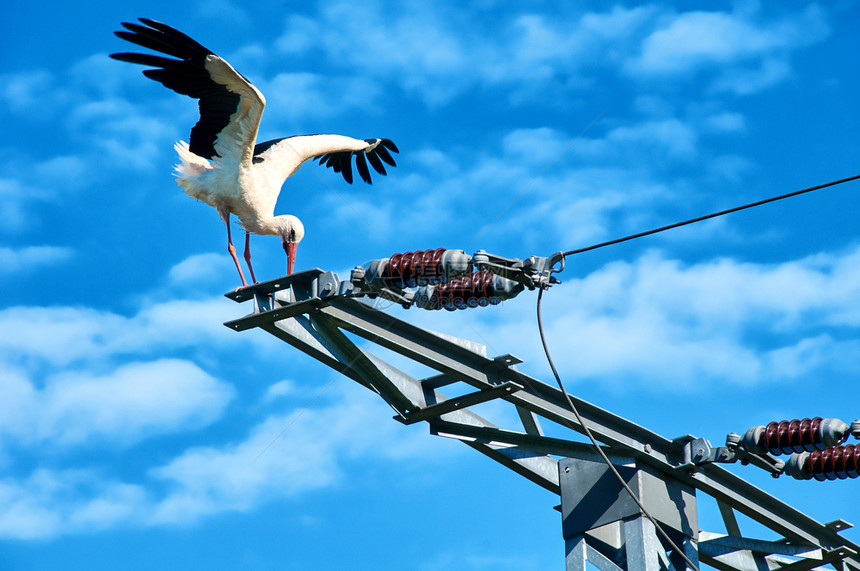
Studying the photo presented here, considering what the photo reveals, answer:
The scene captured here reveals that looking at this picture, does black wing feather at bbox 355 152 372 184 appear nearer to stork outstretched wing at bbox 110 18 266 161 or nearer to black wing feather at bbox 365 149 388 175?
black wing feather at bbox 365 149 388 175

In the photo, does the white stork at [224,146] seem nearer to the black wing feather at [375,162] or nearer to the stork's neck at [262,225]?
the stork's neck at [262,225]

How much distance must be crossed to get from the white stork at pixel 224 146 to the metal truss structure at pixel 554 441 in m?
1.70

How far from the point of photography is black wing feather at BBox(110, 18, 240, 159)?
8961 millimetres

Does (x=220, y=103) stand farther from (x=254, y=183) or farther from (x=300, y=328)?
(x=300, y=328)

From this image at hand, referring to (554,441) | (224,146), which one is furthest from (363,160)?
(554,441)

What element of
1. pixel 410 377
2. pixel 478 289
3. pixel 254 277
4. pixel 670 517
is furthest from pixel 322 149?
pixel 670 517

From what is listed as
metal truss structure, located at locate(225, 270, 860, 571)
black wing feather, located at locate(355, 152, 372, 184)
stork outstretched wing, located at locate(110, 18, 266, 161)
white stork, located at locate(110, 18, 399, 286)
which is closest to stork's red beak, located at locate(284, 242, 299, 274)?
white stork, located at locate(110, 18, 399, 286)

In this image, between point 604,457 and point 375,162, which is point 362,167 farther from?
point 604,457

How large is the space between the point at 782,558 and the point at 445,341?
4425 mm

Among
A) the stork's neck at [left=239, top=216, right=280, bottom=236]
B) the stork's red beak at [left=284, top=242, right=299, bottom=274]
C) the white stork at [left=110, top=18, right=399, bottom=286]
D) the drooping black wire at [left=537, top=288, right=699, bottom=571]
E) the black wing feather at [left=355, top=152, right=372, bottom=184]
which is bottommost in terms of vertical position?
the drooping black wire at [left=537, top=288, right=699, bottom=571]

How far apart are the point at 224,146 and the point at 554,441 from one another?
3769mm

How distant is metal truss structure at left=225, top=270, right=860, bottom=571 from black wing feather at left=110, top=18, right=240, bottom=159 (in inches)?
100

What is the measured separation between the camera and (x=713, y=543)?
30.9ft

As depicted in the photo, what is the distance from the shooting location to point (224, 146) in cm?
961
